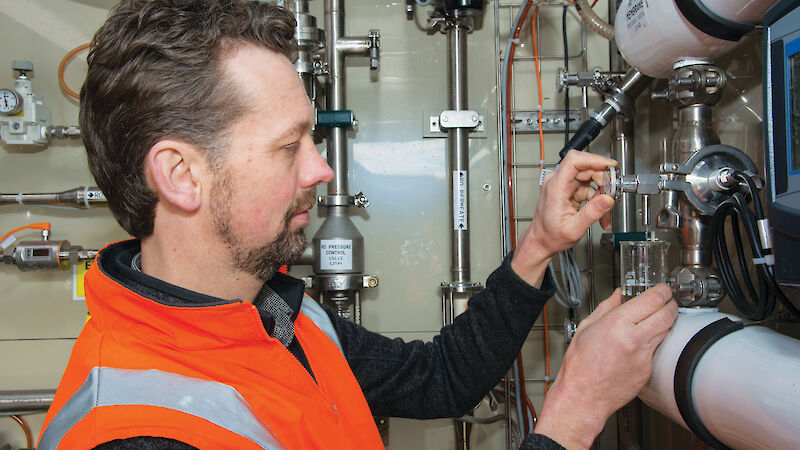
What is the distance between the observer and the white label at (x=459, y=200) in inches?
59.7

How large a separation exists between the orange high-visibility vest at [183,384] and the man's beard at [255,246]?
139mm

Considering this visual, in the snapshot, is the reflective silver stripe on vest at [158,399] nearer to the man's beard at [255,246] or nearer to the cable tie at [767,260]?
the man's beard at [255,246]

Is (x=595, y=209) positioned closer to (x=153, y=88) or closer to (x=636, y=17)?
(x=636, y=17)

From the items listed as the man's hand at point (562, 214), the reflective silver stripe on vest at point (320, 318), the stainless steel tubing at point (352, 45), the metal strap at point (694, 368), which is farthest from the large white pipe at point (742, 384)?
the stainless steel tubing at point (352, 45)

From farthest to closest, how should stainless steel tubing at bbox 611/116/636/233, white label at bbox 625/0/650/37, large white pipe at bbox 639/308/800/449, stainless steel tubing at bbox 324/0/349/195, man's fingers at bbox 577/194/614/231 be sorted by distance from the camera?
stainless steel tubing at bbox 324/0/349/195, stainless steel tubing at bbox 611/116/636/233, white label at bbox 625/0/650/37, man's fingers at bbox 577/194/614/231, large white pipe at bbox 639/308/800/449

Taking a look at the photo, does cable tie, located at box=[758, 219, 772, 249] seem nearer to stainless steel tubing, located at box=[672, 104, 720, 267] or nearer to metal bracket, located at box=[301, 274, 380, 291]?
stainless steel tubing, located at box=[672, 104, 720, 267]

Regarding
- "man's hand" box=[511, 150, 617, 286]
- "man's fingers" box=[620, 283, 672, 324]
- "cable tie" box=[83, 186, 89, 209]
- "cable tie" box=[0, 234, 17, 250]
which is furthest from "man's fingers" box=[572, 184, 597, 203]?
"cable tie" box=[0, 234, 17, 250]

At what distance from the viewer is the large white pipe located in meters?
0.61

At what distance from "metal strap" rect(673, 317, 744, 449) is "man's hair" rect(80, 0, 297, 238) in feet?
2.46

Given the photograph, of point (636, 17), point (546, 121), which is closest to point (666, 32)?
point (636, 17)

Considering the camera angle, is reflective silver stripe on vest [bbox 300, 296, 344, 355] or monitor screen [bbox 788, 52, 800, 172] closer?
monitor screen [bbox 788, 52, 800, 172]

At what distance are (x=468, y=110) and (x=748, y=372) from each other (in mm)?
1045

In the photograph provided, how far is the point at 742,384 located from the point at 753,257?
244 millimetres

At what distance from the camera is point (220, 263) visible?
844mm
